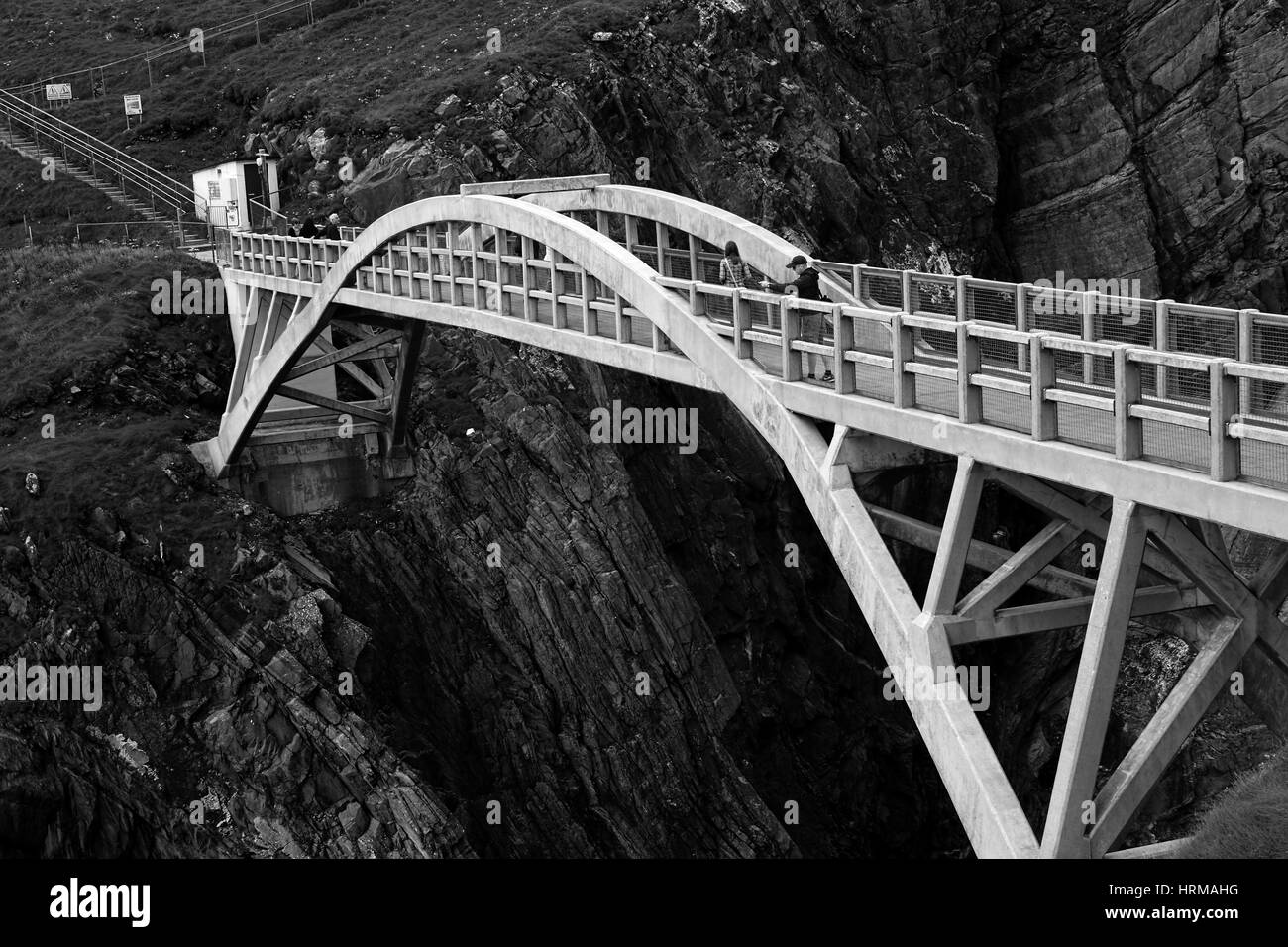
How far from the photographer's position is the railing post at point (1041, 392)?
41.6 ft

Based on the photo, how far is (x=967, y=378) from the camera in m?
13.5

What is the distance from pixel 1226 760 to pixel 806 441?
25808 millimetres

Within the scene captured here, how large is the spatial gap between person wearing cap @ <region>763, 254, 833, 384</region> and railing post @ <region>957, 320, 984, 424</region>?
2834 millimetres

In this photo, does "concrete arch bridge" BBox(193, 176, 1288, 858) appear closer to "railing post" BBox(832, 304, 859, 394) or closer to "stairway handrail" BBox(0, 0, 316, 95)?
"railing post" BBox(832, 304, 859, 394)

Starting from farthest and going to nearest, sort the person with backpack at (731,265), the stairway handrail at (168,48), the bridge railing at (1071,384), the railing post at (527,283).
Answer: the stairway handrail at (168,48), the railing post at (527,283), the person with backpack at (731,265), the bridge railing at (1071,384)

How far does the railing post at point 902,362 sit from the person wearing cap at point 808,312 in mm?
1861

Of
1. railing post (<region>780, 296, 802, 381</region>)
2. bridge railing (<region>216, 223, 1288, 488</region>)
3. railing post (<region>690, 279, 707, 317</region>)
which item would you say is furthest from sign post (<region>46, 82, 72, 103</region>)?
railing post (<region>780, 296, 802, 381</region>)

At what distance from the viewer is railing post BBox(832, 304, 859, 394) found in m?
15.4

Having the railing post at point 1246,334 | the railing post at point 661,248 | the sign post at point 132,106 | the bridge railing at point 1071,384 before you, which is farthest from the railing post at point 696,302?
the sign post at point 132,106

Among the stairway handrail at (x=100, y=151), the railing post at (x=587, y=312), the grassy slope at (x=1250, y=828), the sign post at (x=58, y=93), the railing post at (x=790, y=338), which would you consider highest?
the sign post at (x=58, y=93)

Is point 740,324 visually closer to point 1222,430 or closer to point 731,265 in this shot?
point 731,265

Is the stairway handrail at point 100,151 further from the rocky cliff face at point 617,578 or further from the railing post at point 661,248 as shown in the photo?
the railing post at point 661,248
